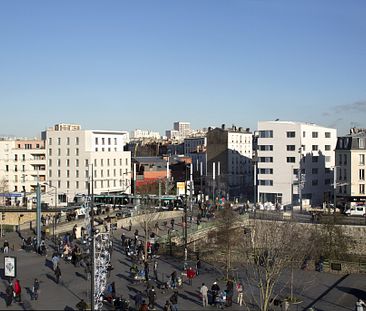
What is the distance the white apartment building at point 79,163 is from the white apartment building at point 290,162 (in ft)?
79.2

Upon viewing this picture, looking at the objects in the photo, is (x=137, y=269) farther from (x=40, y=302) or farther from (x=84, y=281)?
(x=40, y=302)

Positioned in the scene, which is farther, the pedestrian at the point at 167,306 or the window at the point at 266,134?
the window at the point at 266,134

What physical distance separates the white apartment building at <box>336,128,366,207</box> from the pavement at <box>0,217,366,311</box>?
1305 inches

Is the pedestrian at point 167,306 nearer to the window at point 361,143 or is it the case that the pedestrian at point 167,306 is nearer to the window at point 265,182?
the window at point 361,143

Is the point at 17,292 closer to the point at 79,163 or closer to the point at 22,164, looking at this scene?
the point at 79,163

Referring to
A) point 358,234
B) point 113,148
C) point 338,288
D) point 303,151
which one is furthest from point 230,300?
point 113,148

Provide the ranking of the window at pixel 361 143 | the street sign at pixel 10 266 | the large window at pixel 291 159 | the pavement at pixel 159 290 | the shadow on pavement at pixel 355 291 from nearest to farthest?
the pavement at pixel 159 290 → the street sign at pixel 10 266 → the shadow on pavement at pixel 355 291 → the window at pixel 361 143 → the large window at pixel 291 159

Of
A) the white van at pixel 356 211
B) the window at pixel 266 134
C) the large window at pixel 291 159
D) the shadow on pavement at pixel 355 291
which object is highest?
the window at pixel 266 134

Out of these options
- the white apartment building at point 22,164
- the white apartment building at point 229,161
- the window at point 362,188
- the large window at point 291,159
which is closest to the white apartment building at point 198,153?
the white apartment building at point 229,161

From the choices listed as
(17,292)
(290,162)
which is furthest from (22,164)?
(17,292)

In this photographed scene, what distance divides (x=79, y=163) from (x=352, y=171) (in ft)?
135

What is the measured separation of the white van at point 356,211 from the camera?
204 feet

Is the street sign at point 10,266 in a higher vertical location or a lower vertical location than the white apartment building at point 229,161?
lower

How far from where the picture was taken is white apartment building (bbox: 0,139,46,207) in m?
87.7
